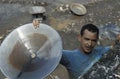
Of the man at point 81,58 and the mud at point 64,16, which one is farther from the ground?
the man at point 81,58

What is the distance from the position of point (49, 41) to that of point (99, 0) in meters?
5.81

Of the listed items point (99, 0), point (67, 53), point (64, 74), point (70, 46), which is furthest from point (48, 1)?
point (67, 53)

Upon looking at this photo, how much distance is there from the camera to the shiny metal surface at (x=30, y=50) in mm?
3615

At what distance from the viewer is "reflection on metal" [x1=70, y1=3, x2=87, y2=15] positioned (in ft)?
28.5

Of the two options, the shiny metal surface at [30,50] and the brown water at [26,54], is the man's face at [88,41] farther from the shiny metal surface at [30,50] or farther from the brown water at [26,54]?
the brown water at [26,54]

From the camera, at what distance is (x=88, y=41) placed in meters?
4.03

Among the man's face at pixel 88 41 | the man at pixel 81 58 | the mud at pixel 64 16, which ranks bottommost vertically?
the mud at pixel 64 16

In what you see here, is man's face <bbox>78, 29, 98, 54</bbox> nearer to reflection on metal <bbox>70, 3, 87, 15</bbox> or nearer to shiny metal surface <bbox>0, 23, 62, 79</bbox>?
shiny metal surface <bbox>0, 23, 62, 79</bbox>

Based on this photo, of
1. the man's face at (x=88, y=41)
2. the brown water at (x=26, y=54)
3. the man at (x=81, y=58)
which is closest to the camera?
the brown water at (x=26, y=54)

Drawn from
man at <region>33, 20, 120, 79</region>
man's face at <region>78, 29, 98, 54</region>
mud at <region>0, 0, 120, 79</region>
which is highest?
man's face at <region>78, 29, 98, 54</region>

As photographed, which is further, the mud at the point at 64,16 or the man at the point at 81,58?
the mud at the point at 64,16

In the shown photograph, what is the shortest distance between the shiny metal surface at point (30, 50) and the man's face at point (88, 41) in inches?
17.4

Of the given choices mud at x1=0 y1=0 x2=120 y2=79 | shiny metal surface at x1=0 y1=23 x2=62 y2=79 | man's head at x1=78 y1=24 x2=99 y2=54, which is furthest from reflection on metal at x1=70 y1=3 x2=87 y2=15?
shiny metal surface at x1=0 y1=23 x2=62 y2=79

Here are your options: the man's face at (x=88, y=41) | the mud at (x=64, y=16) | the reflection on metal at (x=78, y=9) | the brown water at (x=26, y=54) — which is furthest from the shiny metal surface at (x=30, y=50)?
the reflection on metal at (x=78, y=9)
